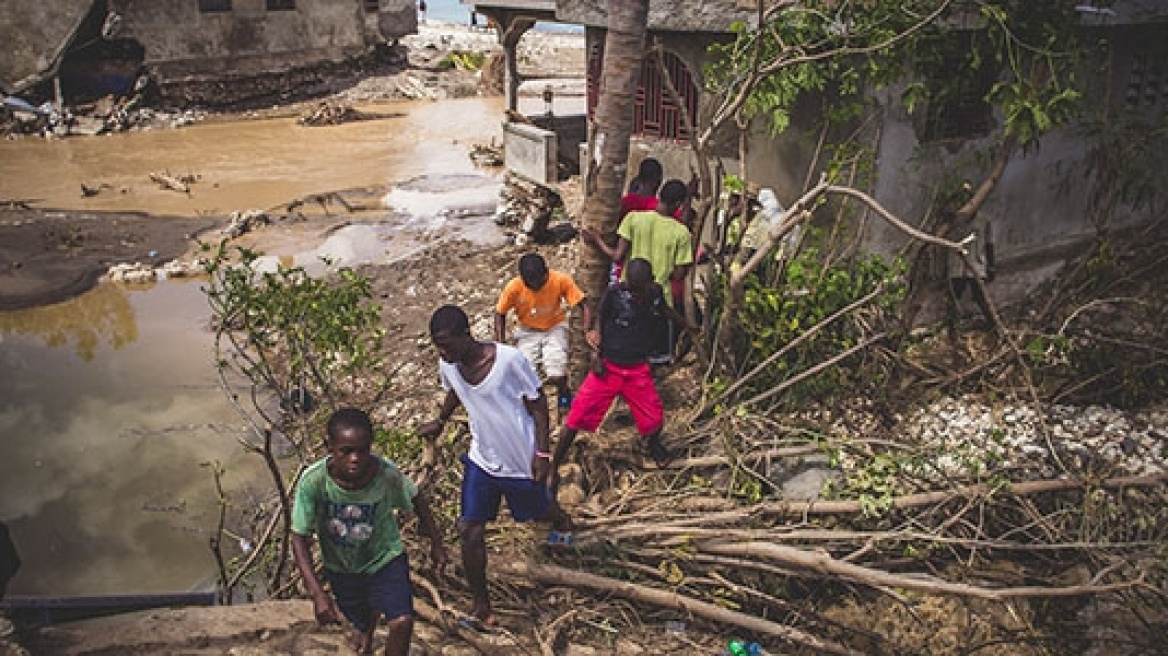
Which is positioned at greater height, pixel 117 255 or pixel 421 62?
pixel 421 62

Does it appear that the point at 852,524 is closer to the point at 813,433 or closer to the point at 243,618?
the point at 813,433

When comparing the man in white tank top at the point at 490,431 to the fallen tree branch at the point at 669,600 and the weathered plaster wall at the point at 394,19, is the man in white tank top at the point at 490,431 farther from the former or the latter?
the weathered plaster wall at the point at 394,19

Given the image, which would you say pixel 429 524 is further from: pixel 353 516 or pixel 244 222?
pixel 244 222

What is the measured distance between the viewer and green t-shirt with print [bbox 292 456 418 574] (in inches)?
141

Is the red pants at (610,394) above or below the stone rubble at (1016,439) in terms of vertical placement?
above

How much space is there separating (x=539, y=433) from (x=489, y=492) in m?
0.42

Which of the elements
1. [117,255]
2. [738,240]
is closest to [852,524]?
[738,240]

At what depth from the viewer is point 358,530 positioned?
3.65 metres

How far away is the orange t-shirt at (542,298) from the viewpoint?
5934mm

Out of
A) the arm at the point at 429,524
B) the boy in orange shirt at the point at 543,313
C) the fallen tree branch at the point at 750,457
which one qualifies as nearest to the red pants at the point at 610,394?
the fallen tree branch at the point at 750,457

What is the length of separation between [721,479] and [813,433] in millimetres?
697

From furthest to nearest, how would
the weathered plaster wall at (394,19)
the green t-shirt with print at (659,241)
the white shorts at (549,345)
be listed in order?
the weathered plaster wall at (394,19) → the green t-shirt with print at (659,241) → the white shorts at (549,345)

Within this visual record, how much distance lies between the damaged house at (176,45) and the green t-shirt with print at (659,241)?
21330 mm

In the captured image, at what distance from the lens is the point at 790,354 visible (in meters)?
6.61
